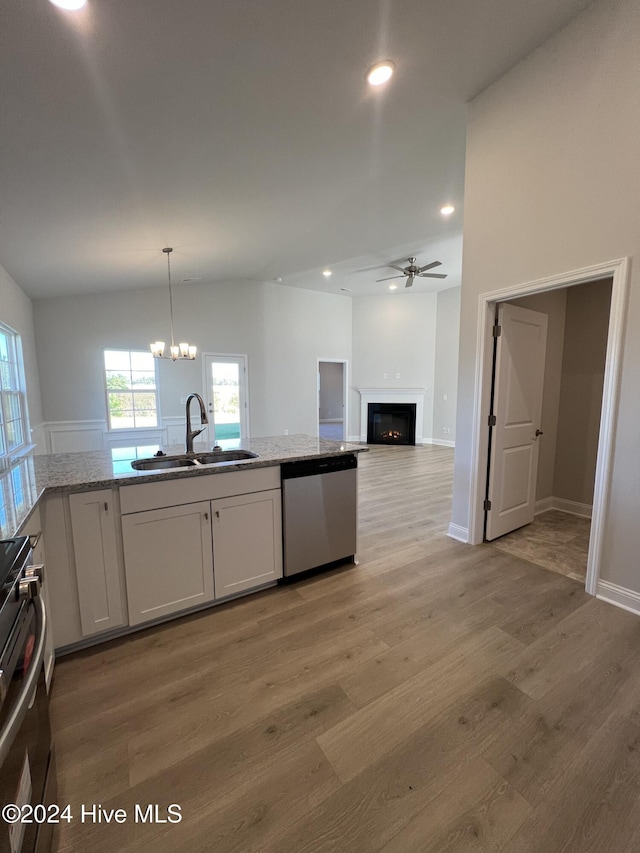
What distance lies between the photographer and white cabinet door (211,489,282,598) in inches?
84.8

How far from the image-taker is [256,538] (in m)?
2.28

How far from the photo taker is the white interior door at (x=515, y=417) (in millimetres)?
2977

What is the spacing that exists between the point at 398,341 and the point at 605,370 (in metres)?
6.46

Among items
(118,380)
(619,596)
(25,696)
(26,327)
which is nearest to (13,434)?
(26,327)

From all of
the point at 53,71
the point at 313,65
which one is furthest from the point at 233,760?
the point at 313,65

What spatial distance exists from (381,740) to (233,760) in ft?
1.82

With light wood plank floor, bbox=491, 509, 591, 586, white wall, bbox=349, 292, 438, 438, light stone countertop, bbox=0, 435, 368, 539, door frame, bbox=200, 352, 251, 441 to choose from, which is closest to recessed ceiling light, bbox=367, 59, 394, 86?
light stone countertop, bbox=0, 435, 368, 539

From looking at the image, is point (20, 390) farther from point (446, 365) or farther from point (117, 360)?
point (446, 365)

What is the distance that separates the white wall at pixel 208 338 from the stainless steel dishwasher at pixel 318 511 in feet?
15.5

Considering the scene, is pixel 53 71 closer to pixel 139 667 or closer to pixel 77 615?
pixel 77 615

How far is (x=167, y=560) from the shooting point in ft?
6.56

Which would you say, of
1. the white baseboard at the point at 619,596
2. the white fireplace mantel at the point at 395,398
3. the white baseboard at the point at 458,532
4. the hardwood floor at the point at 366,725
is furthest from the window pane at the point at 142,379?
the white baseboard at the point at 619,596

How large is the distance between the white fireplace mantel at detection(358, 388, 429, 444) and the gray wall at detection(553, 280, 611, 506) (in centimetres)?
451

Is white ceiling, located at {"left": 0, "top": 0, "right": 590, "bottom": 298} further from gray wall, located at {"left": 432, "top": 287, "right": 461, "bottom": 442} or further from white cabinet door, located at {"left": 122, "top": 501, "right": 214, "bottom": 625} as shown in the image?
gray wall, located at {"left": 432, "top": 287, "right": 461, "bottom": 442}
